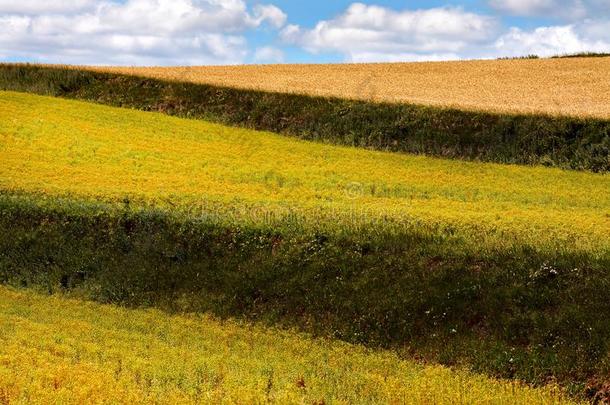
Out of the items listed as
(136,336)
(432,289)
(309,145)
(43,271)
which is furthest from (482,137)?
(136,336)

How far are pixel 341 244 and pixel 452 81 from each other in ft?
140

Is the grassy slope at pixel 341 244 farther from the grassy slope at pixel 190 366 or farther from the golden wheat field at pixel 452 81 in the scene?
the golden wheat field at pixel 452 81

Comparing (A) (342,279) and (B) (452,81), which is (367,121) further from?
(A) (342,279)

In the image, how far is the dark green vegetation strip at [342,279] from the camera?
73.8ft

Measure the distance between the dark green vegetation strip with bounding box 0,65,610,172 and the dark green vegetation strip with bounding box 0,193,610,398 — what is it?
1953 centimetres

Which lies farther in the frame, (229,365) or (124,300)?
(124,300)

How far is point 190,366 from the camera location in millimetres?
19000

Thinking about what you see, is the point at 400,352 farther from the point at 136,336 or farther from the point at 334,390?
the point at 136,336

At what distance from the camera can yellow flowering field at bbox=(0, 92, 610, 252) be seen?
Answer: 30.6m

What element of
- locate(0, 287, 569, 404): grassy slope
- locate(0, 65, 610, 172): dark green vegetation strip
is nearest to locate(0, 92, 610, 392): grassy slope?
locate(0, 287, 569, 404): grassy slope

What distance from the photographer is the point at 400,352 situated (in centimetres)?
2353

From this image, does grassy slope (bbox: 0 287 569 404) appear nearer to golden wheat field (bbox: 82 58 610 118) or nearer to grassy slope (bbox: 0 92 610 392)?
grassy slope (bbox: 0 92 610 392)

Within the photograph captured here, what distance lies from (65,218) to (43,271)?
2941 mm

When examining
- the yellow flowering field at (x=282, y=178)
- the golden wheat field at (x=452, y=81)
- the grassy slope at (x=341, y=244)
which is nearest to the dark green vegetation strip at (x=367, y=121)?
the golden wheat field at (x=452, y=81)
